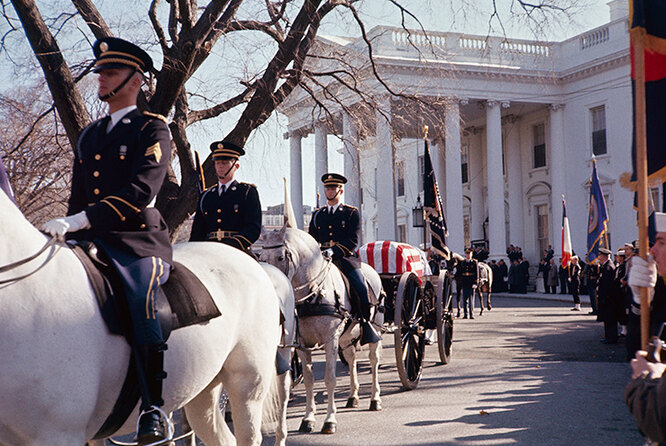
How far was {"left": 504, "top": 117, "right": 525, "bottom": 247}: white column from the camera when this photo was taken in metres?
42.9

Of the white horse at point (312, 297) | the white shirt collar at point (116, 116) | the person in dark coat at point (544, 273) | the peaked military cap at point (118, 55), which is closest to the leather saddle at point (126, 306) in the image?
the white shirt collar at point (116, 116)

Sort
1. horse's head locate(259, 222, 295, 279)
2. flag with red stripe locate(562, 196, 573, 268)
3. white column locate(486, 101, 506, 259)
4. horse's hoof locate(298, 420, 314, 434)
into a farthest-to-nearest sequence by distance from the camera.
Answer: white column locate(486, 101, 506, 259)
flag with red stripe locate(562, 196, 573, 268)
horse's hoof locate(298, 420, 314, 434)
horse's head locate(259, 222, 295, 279)

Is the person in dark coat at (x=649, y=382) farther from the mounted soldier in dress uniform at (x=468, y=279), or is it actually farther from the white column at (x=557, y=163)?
the white column at (x=557, y=163)

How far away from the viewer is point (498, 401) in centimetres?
868

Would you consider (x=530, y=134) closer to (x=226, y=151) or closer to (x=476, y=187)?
(x=476, y=187)

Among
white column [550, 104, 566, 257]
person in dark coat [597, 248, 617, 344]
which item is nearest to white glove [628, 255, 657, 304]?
person in dark coat [597, 248, 617, 344]

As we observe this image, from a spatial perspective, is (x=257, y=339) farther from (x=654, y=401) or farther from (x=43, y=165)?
(x=43, y=165)

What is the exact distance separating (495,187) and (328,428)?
34.0 m

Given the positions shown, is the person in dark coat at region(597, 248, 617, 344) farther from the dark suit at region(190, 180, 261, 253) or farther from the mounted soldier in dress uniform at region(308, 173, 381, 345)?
the dark suit at region(190, 180, 261, 253)

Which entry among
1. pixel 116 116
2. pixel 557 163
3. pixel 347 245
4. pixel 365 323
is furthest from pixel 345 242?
pixel 557 163

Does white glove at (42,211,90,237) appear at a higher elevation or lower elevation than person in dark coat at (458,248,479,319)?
higher

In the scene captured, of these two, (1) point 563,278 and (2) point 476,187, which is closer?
(1) point 563,278

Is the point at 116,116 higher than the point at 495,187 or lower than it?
lower

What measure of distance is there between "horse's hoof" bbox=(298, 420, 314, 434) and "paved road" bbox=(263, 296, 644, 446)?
0.12m
